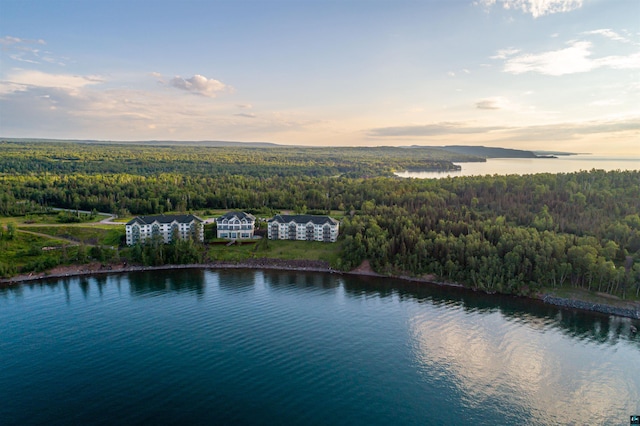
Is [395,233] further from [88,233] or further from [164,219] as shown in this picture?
[88,233]

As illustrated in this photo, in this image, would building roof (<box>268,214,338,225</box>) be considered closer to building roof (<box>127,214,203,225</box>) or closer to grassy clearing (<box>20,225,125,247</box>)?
building roof (<box>127,214,203,225</box>)

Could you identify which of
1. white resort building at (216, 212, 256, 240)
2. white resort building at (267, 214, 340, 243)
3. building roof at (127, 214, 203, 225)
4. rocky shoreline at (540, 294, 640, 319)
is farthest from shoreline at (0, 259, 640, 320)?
building roof at (127, 214, 203, 225)

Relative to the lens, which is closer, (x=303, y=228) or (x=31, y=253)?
(x=31, y=253)

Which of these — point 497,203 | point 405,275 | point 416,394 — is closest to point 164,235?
point 405,275

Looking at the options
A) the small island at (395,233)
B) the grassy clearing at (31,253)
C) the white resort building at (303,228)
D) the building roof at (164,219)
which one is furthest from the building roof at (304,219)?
the grassy clearing at (31,253)

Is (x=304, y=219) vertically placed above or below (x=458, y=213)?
below

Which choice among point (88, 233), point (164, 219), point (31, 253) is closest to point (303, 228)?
point (164, 219)

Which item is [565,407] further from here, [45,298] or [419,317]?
[45,298]
